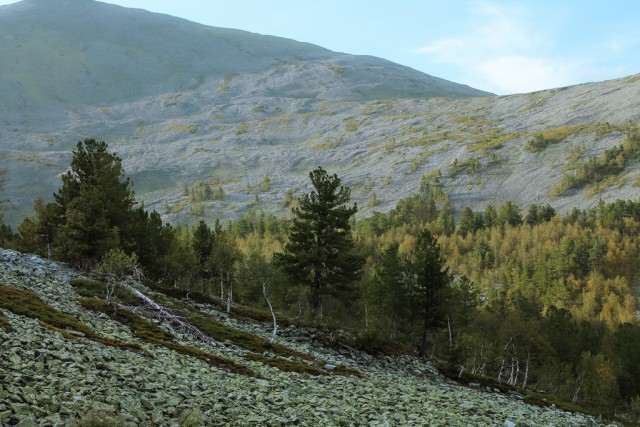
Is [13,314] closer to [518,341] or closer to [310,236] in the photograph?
[310,236]

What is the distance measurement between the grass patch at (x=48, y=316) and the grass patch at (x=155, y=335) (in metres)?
3.74

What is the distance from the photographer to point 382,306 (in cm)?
7156

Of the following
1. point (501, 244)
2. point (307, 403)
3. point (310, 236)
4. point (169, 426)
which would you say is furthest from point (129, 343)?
point (501, 244)

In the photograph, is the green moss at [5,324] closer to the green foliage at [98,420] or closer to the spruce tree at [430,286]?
the green foliage at [98,420]

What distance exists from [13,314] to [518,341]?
71.8m

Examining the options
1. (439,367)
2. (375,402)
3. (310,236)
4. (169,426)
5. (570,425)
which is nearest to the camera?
(169,426)

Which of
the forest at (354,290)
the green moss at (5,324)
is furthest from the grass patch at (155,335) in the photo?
the forest at (354,290)

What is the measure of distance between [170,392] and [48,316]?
1411cm

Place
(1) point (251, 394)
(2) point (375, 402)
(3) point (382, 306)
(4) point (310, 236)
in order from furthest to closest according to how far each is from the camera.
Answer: (3) point (382, 306)
(4) point (310, 236)
(2) point (375, 402)
(1) point (251, 394)

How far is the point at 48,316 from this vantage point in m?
27.7

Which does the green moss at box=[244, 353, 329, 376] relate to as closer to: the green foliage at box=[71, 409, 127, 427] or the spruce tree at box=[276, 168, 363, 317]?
the green foliage at box=[71, 409, 127, 427]

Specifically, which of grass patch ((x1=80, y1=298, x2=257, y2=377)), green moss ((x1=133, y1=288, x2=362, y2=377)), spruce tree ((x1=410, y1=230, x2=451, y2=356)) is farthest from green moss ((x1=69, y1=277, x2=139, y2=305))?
spruce tree ((x1=410, y1=230, x2=451, y2=356))

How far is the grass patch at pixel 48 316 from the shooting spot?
25359 mm

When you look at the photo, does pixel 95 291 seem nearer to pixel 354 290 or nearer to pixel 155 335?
pixel 155 335
